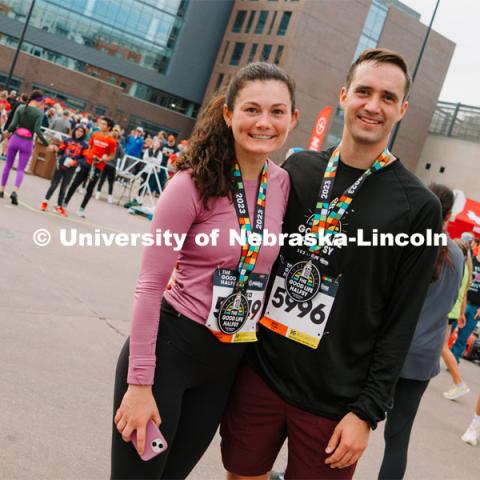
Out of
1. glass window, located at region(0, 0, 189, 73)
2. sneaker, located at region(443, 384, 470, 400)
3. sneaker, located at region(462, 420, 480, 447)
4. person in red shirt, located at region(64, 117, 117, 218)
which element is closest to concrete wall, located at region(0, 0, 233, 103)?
glass window, located at region(0, 0, 189, 73)

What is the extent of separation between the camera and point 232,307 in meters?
2.21

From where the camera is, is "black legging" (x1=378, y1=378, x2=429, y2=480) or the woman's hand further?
"black legging" (x1=378, y1=378, x2=429, y2=480)

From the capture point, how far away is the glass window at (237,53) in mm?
63375

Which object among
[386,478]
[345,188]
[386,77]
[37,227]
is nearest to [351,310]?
[345,188]

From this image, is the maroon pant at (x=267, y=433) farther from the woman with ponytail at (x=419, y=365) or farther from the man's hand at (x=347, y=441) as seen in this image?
the woman with ponytail at (x=419, y=365)

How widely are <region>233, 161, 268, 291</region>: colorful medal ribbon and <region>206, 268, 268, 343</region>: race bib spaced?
0.03 meters

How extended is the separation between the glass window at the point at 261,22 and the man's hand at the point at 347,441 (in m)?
62.1

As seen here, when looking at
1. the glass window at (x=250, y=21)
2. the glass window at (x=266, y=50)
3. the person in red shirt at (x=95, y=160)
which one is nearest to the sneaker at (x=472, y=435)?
the person in red shirt at (x=95, y=160)

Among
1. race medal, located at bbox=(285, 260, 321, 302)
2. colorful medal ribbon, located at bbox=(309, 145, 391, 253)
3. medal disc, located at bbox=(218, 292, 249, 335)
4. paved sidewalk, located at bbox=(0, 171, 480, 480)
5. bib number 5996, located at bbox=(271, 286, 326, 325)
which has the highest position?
colorful medal ribbon, located at bbox=(309, 145, 391, 253)

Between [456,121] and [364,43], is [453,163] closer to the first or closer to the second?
[456,121]

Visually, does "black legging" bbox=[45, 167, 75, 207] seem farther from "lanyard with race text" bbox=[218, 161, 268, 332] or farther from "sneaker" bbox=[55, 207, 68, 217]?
"lanyard with race text" bbox=[218, 161, 268, 332]

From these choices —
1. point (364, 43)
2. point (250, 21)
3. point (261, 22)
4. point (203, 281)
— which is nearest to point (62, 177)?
point (203, 281)

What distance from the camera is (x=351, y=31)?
60719 millimetres

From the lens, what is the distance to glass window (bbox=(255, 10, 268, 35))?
60969 mm
